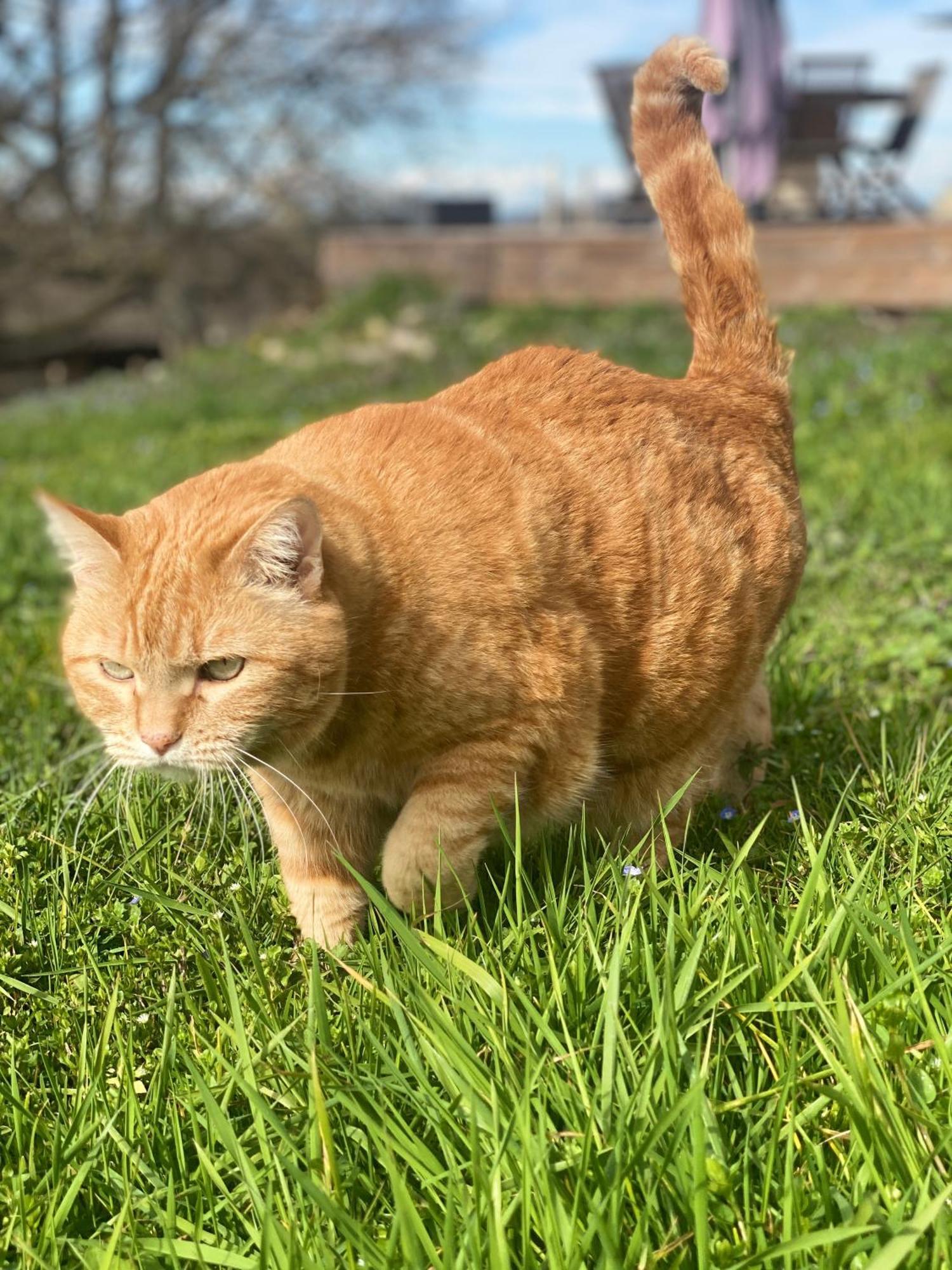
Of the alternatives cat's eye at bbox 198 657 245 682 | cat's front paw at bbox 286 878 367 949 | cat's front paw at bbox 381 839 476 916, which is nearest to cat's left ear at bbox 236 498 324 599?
cat's eye at bbox 198 657 245 682

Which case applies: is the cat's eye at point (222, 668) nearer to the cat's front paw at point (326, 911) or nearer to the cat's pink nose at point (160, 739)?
the cat's pink nose at point (160, 739)

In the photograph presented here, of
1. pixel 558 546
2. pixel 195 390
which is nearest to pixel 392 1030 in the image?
pixel 558 546

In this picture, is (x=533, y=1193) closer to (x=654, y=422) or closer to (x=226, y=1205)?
(x=226, y=1205)

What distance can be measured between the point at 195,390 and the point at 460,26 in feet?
35.0

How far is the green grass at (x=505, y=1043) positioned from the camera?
5.14 ft

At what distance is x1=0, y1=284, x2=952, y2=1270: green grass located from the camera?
1.57 metres

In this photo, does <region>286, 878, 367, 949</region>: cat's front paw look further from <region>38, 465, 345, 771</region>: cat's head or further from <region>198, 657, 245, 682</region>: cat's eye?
<region>198, 657, 245, 682</region>: cat's eye

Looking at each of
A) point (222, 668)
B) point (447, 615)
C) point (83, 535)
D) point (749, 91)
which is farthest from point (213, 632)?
point (749, 91)

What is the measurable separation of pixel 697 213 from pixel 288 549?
144 cm

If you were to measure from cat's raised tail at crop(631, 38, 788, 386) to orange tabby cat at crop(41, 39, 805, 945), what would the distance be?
7 cm

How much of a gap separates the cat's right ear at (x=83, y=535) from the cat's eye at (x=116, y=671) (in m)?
0.17

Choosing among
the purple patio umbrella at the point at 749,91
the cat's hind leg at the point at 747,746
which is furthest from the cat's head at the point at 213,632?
the purple patio umbrella at the point at 749,91

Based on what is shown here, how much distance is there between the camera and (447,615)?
7.19 ft

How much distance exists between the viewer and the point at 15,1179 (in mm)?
1722
